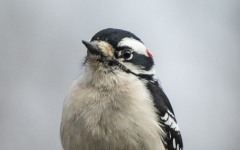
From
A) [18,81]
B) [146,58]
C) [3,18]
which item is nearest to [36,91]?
[18,81]

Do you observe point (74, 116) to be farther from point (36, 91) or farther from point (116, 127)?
point (36, 91)

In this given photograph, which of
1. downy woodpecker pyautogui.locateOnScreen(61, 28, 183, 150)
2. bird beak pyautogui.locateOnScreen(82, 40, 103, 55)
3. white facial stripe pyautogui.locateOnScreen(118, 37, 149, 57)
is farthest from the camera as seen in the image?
white facial stripe pyautogui.locateOnScreen(118, 37, 149, 57)

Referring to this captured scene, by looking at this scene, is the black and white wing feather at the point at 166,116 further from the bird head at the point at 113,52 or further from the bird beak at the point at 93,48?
the bird beak at the point at 93,48

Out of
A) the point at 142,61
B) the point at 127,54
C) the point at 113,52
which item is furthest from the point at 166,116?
the point at 113,52

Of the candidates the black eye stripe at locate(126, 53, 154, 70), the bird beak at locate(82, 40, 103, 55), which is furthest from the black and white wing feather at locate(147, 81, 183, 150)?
the bird beak at locate(82, 40, 103, 55)

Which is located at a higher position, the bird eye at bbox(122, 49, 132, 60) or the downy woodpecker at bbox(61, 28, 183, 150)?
the bird eye at bbox(122, 49, 132, 60)

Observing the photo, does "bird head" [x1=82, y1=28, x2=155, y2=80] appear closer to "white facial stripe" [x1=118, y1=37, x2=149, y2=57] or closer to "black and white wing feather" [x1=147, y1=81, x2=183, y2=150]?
"white facial stripe" [x1=118, y1=37, x2=149, y2=57]

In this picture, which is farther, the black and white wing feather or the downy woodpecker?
the black and white wing feather

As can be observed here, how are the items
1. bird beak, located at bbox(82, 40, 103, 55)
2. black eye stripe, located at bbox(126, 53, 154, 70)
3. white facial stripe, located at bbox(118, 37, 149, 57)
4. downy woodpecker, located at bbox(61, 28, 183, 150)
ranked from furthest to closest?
1. black eye stripe, located at bbox(126, 53, 154, 70)
2. white facial stripe, located at bbox(118, 37, 149, 57)
3. bird beak, located at bbox(82, 40, 103, 55)
4. downy woodpecker, located at bbox(61, 28, 183, 150)
